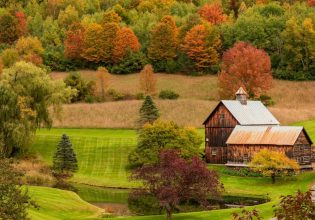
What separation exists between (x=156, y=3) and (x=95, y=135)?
289 ft

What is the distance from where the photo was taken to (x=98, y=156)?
69.5 metres

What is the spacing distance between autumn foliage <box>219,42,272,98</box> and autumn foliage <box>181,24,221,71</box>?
65.4 feet

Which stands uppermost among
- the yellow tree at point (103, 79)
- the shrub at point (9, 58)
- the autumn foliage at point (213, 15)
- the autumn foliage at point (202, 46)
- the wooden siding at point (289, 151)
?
the autumn foliage at point (213, 15)

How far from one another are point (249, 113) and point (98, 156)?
16975 millimetres

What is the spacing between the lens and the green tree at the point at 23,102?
64688 millimetres

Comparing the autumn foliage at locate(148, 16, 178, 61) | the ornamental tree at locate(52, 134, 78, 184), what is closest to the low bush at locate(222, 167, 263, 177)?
the ornamental tree at locate(52, 134, 78, 184)

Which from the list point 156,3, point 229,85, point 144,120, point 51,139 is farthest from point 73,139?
point 156,3

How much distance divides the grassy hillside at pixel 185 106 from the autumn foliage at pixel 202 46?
5184 mm

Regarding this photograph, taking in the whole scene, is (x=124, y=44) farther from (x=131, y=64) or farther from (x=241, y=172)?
(x=241, y=172)

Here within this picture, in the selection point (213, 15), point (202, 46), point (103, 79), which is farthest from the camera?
point (213, 15)

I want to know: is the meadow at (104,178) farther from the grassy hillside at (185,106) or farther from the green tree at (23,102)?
the green tree at (23,102)

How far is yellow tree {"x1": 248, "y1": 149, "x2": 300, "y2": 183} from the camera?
5634 cm

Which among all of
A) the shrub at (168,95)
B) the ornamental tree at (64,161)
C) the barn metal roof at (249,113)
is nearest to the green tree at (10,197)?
the ornamental tree at (64,161)

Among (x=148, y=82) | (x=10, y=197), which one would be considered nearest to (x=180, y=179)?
(x=10, y=197)
